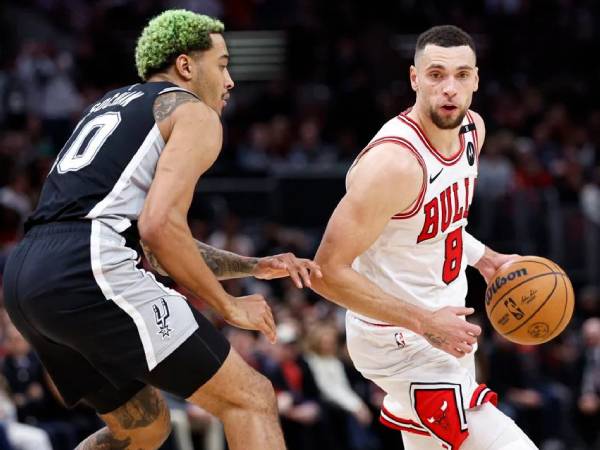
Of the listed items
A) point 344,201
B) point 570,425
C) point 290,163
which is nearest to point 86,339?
point 344,201

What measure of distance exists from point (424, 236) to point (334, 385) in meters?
6.62

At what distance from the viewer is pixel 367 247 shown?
18.6 feet

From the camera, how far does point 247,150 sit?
17297mm

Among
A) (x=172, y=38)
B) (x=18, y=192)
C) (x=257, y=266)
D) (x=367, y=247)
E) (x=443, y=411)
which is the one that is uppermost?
(x=172, y=38)

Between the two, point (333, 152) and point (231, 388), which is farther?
point (333, 152)

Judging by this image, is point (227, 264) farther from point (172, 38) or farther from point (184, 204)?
point (172, 38)

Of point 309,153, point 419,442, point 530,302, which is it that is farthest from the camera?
point 309,153

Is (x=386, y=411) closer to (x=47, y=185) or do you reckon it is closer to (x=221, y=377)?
(x=221, y=377)

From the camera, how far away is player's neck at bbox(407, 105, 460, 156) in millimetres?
5957

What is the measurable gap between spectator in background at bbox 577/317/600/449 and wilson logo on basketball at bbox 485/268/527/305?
324 inches

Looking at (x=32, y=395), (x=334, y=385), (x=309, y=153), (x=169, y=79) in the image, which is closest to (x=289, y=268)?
(x=169, y=79)

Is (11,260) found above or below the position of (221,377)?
above

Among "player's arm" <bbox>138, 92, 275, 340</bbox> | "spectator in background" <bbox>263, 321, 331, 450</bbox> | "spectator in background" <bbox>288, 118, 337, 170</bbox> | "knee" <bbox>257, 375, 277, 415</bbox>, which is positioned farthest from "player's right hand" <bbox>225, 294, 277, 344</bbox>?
"spectator in background" <bbox>288, 118, 337, 170</bbox>

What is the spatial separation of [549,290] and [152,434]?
220 centimetres
